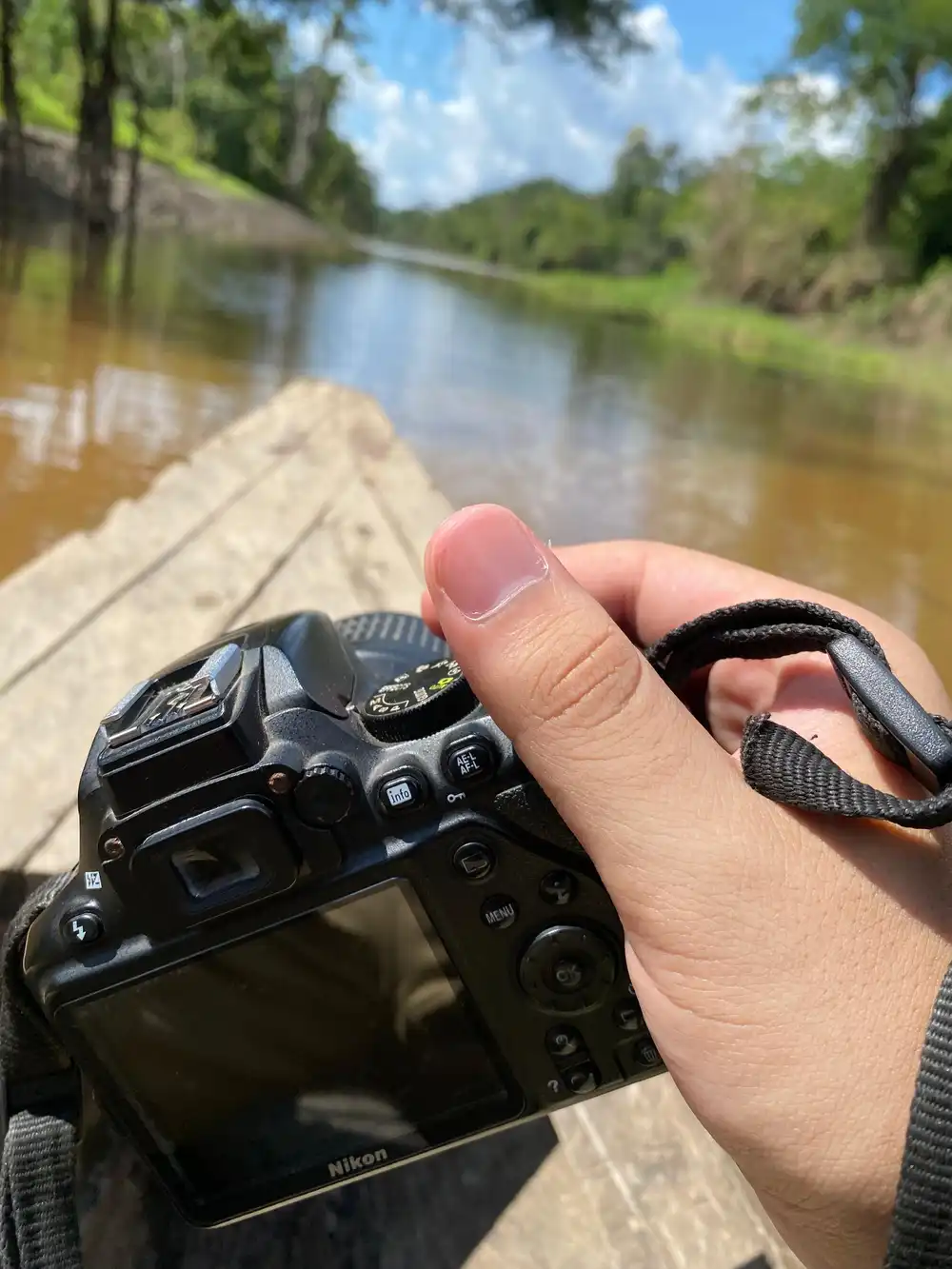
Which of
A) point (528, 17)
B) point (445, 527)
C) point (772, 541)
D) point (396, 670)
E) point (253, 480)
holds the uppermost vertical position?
point (528, 17)

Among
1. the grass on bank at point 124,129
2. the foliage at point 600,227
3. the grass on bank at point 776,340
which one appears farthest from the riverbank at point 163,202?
the foliage at point 600,227

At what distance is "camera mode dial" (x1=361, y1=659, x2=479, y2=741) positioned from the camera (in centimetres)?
58

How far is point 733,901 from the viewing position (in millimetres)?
491

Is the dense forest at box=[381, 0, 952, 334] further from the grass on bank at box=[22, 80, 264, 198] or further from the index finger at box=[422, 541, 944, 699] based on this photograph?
the index finger at box=[422, 541, 944, 699]

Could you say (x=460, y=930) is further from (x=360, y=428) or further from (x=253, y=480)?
(x=360, y=428)

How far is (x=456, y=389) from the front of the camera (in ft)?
16.1

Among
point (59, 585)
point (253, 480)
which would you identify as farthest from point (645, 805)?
point (253, 480)

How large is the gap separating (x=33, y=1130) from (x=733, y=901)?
45 cm

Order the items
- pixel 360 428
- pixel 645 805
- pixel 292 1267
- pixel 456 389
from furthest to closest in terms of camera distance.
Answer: pixel 456 389, pixel 360 428, pixel 292 1267, pixel 645 805

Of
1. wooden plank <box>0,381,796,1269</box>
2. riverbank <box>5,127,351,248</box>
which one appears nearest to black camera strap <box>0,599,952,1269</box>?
wooden plank <box>0,381,796,1269</box>

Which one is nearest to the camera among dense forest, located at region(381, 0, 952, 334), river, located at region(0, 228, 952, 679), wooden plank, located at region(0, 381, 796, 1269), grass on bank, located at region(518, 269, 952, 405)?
wooden plank, located at region(0, 381, 796, 1269)

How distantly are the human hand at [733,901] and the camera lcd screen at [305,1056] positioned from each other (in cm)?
14

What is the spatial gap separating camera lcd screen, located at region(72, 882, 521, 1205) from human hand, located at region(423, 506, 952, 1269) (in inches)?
5.6

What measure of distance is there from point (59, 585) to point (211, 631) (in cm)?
22
